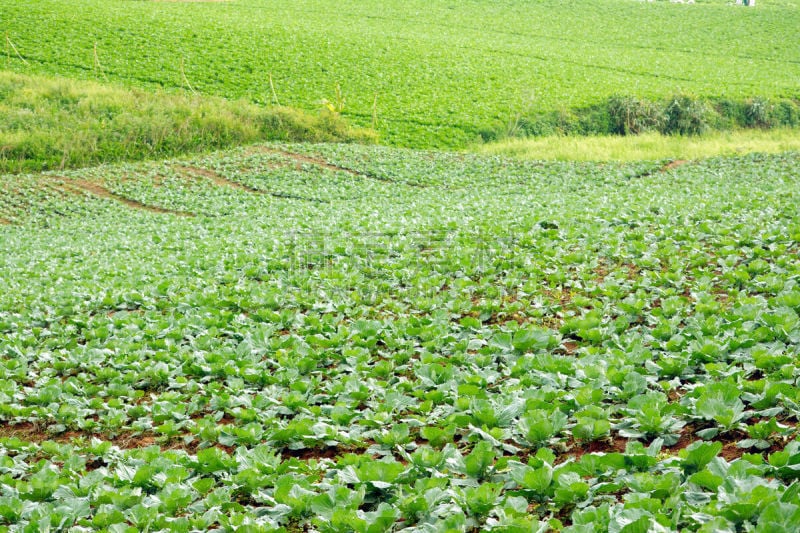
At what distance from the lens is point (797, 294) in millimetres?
5965

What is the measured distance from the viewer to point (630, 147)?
28.3 meters

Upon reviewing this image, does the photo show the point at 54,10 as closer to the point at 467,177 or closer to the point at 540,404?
the point at 467,177

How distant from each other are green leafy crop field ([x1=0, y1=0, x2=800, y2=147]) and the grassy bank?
393cm

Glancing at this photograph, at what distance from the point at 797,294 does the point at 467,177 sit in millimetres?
17389

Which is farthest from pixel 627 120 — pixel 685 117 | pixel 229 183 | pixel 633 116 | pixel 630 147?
pixel 229 183

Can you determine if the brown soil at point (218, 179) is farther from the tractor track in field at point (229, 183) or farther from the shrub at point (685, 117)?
the shrub at point (685, 117)

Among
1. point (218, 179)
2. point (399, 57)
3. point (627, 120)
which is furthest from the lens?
point (399, 57)

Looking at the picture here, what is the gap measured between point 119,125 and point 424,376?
25.8m

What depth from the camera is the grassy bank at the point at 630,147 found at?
85.5 ft

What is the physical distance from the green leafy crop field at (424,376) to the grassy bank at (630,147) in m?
13.5

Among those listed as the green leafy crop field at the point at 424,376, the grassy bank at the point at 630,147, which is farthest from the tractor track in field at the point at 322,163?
the green leafy crop field at the point at 424,376

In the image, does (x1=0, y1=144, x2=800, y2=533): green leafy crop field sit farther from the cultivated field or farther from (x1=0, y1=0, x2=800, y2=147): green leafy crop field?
(x1=0, y1=0, x2=800, y2=147): green leafy crop field

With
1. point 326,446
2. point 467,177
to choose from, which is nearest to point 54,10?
point 467,177

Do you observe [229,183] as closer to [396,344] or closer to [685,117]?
[396,344]
